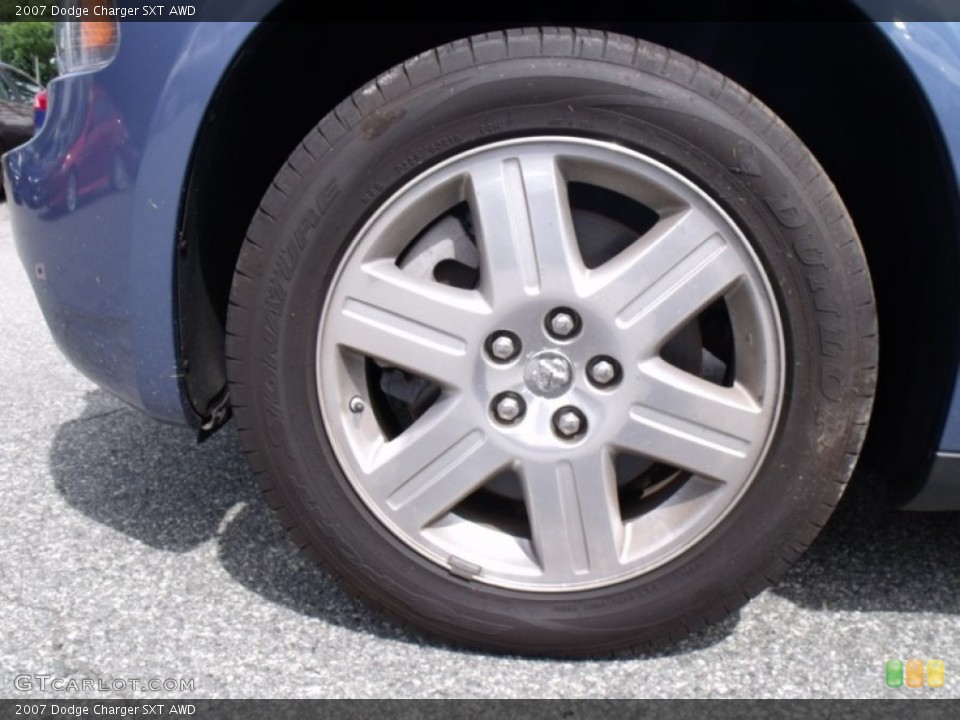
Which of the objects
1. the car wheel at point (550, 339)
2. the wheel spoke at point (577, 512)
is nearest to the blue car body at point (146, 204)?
the car wheel at point (550, 339)

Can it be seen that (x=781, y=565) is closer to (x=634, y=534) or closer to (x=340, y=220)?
(x=634, y=534)

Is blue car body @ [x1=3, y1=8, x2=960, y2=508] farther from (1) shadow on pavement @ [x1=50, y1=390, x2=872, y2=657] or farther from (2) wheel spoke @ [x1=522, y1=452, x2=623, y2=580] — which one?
(2) wheel spoke @ [x1=522, y1=452, x2=623, y2=580]

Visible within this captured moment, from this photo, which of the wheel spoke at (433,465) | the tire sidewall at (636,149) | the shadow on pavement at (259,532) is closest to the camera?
the tire sidewall at (636,149)

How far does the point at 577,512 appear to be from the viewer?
172 centimetres

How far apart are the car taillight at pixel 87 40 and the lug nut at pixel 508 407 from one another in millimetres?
905

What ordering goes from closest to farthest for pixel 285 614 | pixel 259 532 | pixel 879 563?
pixel 285 614 → pixel 879 563 → pixel 259 532

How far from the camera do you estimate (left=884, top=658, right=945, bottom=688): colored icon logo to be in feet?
5.63

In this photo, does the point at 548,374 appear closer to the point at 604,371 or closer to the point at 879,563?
the point at 604,371

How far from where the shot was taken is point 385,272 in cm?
171

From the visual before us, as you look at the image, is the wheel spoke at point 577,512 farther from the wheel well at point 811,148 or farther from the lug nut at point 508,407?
the wheel well at point 811,148

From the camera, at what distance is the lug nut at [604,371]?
5.56 feet

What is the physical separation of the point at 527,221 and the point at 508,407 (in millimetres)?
322

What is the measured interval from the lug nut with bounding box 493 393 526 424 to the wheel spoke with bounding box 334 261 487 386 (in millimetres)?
77

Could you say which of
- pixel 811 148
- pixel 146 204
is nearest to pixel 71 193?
pixel 146 204
